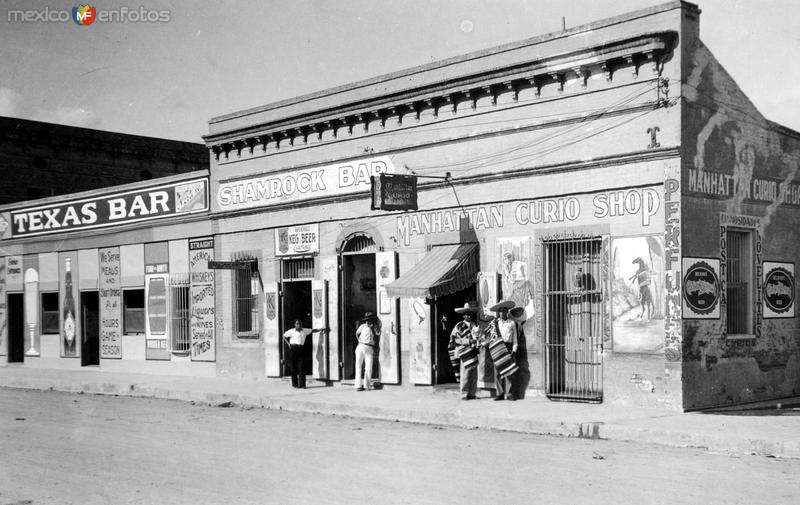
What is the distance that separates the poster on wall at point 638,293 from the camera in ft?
45.9

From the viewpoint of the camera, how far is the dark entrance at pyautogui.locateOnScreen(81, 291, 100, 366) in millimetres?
27219

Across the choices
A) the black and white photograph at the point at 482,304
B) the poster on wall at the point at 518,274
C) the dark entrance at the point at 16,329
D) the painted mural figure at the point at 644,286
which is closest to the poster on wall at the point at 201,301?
the black and white photograph at the point at 482,304

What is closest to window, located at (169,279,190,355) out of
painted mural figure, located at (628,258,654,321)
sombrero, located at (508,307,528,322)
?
sombrero, located at (508,307,528,322)

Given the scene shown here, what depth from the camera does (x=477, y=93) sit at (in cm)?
1692

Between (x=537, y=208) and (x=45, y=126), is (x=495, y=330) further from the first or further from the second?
(x=45, y=126)

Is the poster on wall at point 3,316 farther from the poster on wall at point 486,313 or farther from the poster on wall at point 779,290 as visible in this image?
the poster on wall at point 779,290

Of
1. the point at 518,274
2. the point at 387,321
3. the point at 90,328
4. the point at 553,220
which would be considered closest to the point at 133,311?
the point at 90,328

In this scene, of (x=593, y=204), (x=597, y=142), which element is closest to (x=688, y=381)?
(x=593, y=204)

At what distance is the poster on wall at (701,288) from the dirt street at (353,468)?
3.38 metres

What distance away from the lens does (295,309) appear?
2114 cm

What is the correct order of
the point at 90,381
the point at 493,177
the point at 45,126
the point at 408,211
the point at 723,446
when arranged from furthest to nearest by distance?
the point at 45,126, the point at 90,381, the point at 408,211, the point at 493,177, the point at 723,446

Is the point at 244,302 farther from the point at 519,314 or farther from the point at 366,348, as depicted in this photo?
the point at 519,314

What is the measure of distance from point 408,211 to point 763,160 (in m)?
6.83

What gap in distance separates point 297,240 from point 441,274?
5.42m
